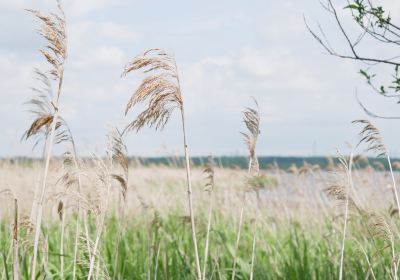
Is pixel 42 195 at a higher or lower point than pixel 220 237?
higher

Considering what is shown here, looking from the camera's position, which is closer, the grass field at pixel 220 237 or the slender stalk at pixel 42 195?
the slender stalk at pixel 42 195

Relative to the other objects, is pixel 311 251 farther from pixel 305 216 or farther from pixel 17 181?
pixel 17 181

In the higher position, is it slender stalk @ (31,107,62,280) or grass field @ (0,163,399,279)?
slender stalk @ (31,107,62,280)

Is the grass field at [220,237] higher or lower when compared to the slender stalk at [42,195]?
lower

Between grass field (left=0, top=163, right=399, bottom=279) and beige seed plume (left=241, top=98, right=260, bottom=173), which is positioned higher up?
beige seed plume (left=241, top=98, right=260, bottom=173)

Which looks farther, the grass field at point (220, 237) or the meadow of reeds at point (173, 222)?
the grass field at point (220, 237)

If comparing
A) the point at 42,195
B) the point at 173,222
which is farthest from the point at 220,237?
the point at 42,195

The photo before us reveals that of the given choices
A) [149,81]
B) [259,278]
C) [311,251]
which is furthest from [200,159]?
[149,81]

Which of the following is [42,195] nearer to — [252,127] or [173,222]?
[252,127]

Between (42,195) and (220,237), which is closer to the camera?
(42,195)

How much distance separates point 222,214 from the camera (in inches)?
408

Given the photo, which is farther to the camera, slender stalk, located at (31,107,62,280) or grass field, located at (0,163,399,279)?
grass field, located at (0,163,399,279)

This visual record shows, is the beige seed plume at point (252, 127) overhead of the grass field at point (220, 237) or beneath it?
overhead

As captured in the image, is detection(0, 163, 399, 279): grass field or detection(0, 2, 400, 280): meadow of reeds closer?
detection(0, 2, 400, 280): meadow of reeds
